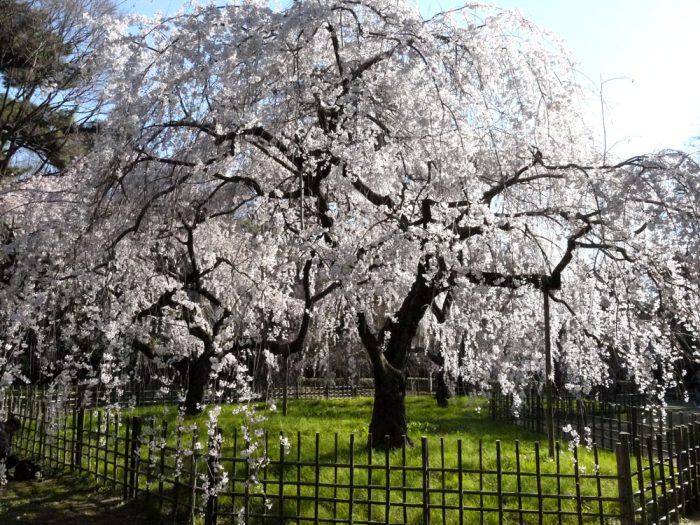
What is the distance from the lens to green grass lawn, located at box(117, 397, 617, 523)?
17.0 ft

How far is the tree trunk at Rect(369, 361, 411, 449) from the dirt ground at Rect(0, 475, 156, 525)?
312 cm

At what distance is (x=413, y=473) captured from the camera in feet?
22.6

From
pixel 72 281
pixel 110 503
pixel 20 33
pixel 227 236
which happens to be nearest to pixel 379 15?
pixel 72 281

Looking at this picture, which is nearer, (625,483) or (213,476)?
(625,483)

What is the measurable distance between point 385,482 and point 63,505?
3.92m

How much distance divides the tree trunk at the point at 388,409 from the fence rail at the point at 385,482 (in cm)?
29

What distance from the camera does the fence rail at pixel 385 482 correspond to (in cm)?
Result: 506

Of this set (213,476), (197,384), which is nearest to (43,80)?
(197,384)

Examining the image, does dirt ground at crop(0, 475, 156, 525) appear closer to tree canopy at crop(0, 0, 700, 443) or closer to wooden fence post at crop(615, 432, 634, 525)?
tree canopy at crop(0, 0, 700, 443)

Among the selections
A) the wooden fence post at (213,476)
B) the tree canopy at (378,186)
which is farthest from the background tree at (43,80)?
the wooden fence post at (213,476)

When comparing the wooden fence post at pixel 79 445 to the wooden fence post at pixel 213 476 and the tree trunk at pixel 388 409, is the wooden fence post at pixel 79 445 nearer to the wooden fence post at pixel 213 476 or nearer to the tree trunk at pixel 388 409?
the wooden fence post at pixel 213 476

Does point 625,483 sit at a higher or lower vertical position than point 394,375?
lower

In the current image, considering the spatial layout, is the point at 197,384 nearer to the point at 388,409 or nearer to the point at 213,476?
the point at 388,409

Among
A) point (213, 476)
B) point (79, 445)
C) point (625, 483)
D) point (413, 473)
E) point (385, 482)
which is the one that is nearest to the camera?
point (625, 483)
